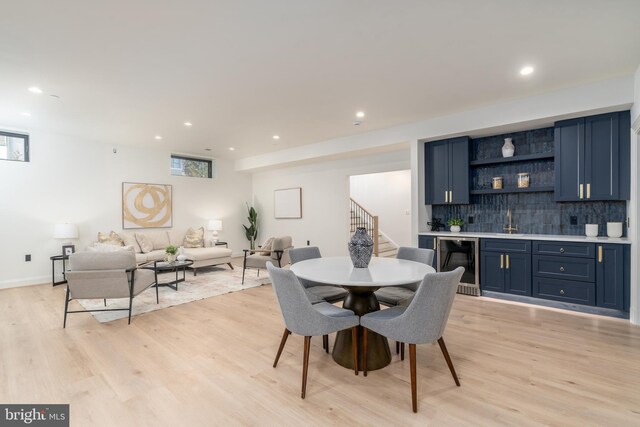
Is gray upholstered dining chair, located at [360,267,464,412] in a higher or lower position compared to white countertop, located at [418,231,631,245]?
lower

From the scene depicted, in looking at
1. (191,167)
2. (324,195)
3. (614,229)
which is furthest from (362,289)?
(191,167)

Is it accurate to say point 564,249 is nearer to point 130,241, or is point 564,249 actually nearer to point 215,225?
point 215,225

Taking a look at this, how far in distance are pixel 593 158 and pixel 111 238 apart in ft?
25.3

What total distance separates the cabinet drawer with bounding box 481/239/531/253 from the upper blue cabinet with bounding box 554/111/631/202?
2.31ft

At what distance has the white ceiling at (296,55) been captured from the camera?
2.27m

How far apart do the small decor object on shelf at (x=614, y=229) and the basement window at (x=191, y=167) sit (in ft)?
25.6

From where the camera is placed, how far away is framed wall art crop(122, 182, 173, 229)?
21.5 ft

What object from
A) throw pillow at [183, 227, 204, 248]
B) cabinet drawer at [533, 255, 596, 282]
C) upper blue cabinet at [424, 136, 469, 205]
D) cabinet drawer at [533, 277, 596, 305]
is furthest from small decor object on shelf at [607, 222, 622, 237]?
throw pillow at [183, 227, 204, 248]

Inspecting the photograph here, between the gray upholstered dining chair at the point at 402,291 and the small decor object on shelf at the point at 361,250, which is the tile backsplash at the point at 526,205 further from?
the small decor object on shelf at the point at 361,250

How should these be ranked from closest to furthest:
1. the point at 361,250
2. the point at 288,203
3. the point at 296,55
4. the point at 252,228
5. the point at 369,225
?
the point at 361,250 → the point at 296,55 → the point at 288,203 → the point at 252,228 → the point at 369,225

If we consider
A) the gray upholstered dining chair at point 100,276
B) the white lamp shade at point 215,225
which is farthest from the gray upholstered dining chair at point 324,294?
the white lamp shade at point 215,225

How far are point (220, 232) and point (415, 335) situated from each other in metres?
6.99

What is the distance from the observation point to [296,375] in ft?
7.79

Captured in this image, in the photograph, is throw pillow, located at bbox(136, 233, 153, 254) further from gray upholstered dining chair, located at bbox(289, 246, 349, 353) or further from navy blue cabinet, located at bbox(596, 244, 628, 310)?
navy blue cabinet, located at bbox(596, 244, 628, 310)
